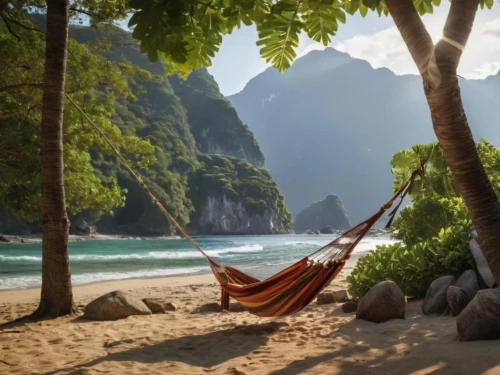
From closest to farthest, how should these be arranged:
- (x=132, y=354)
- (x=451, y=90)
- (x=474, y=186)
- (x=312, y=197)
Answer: (x=451, y=90)
(x=474, y=186)
(x=132, y=354)
(x=312, y=197)

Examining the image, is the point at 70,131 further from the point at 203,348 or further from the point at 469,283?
the point at 469,283

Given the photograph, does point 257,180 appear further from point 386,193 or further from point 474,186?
point 386,193

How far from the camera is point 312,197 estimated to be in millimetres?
176875

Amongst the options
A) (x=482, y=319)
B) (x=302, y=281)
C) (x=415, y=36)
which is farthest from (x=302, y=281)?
(x=415, y=36)

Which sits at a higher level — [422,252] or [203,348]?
[422,252]

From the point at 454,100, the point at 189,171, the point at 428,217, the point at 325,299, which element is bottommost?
the point at 325,299

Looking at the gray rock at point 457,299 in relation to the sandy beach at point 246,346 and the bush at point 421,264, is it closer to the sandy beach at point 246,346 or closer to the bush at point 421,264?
the sandy beach at point 246,346

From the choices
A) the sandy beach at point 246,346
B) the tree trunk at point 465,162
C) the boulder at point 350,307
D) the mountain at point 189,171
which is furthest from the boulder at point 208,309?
the mountain at point 189,171

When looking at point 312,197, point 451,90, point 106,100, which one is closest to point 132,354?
point 451,90

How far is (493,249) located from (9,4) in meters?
7.50

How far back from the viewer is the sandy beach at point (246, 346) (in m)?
2.60

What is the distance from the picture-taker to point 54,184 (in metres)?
4.80

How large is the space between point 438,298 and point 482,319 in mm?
1432

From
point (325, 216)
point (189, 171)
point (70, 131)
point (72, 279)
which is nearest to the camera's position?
point (70, 131)
